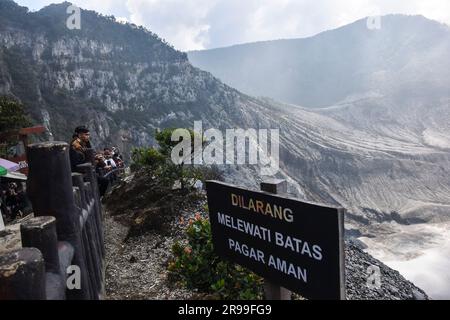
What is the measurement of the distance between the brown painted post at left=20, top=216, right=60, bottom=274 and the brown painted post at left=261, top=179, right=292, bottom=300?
1.45m

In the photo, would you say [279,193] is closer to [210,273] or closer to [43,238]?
[43,238]

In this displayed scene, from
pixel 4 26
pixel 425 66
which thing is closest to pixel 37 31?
pixel 4 26

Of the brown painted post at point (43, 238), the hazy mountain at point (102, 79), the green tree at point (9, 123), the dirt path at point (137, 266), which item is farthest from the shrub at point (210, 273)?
the hazy mountain at point (102, 79)

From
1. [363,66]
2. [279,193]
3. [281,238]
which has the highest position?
[363,66]

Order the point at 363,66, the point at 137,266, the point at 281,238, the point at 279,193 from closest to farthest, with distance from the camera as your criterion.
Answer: the point at 281,238 < the point at 279,193 < the point at 137,266 < the point at 363,66

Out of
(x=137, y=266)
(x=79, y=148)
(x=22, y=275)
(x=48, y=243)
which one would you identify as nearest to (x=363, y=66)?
(x=79, y=148)

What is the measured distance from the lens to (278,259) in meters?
2.85

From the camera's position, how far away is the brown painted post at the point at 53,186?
2.79m

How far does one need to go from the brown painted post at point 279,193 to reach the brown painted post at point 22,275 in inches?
62.1

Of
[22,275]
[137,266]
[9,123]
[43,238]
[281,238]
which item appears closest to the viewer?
[22,275]

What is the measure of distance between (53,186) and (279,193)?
1.60 meters

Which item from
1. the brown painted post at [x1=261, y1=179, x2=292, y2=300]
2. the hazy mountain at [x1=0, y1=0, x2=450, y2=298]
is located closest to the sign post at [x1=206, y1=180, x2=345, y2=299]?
the brown painted post at [x1=261, y1=179, x2=292, y2=300]

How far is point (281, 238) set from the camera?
279cm
